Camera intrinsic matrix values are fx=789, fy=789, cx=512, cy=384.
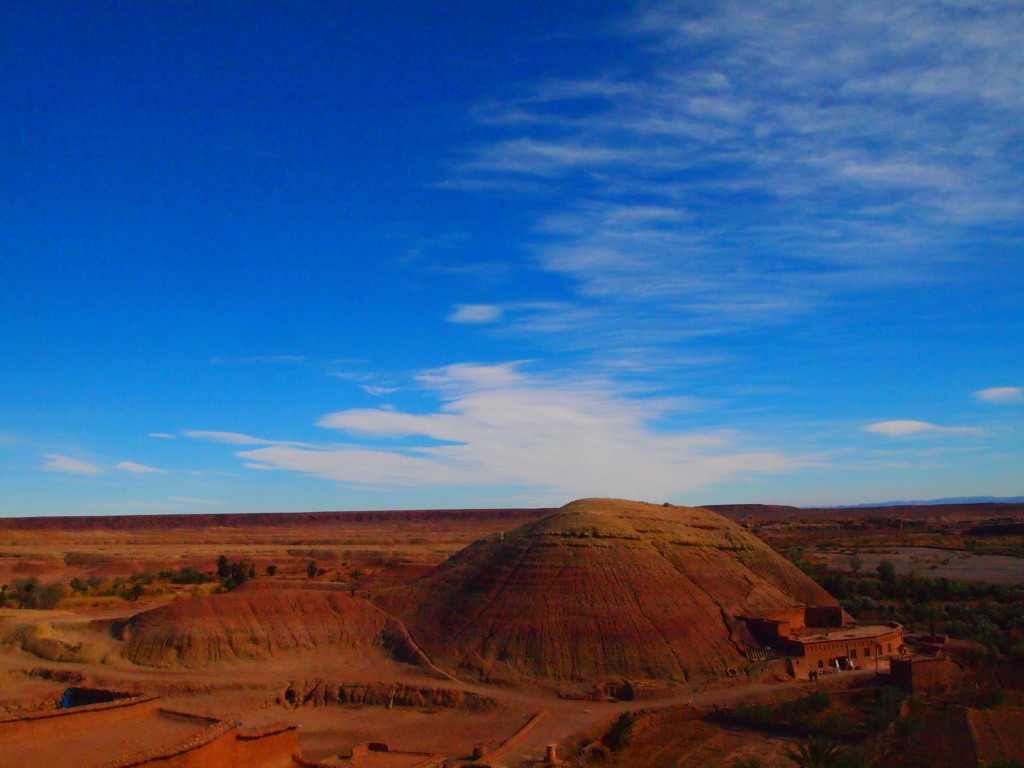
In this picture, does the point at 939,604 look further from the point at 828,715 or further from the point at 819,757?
the point at 819,757

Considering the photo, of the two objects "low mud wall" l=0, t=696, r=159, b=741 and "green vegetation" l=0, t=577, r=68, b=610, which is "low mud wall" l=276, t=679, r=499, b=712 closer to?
"low mud wall" l=0, t=696, r=159, b=741

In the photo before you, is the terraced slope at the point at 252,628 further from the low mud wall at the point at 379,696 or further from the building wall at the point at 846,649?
the building wall at the point at 846,649

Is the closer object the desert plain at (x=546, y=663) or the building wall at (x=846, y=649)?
the desert plain at (x=546, y=663)

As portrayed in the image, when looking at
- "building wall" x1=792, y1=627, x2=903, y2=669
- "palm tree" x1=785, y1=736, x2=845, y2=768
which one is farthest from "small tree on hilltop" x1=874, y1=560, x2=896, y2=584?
"palm tree" x1=785, y1=736, x2=845, y2=768

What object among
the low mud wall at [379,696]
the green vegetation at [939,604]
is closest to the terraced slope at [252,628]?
the low mud wall at [379,696]

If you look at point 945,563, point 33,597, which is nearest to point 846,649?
point 945,563

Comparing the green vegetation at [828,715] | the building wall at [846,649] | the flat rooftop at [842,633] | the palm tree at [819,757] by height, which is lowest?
the green vegetation at [828,715]

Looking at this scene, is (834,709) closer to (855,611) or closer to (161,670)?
(855,611)

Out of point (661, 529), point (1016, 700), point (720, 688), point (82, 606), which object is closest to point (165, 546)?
point (82, 606)
